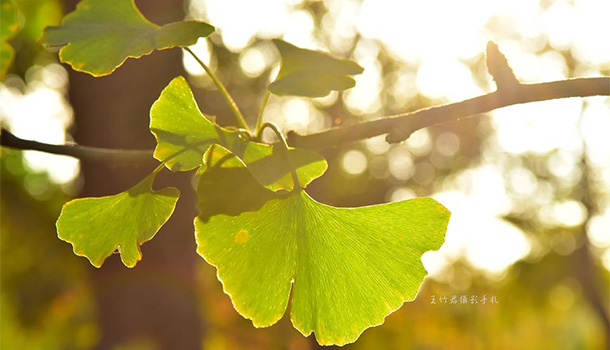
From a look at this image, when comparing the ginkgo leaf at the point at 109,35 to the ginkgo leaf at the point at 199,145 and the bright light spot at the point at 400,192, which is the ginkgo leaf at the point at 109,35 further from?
the bright light spot at the point at 400,192

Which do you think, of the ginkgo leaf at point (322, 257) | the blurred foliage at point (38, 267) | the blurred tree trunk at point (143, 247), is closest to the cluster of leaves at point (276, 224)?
the ginkgo leaf at point (322, 257)

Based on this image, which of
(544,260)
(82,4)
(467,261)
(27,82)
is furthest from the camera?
(467,261)

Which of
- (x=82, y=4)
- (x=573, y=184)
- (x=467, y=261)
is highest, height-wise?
(x=82, y=4)

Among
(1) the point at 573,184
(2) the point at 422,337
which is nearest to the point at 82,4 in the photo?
(1) the point at 573,184

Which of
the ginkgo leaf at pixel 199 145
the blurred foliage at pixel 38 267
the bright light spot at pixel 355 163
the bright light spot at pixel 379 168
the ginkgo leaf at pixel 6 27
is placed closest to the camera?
the ginkgo leaf at pixel 199 145

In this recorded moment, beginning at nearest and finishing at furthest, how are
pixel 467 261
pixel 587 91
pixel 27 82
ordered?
1. pixel 587 91
2. pixel 27 82
3. pixel 467 261

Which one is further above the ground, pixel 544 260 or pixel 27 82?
pixel 27 82

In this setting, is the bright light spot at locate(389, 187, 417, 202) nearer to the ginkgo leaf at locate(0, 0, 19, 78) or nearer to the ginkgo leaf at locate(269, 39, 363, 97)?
the ginkgo leaf at locate(0, 0, 19, 78)

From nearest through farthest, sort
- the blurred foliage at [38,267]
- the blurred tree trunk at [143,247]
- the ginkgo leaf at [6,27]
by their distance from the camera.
A: the ginkgo leaf at [6,27]
the blurred tree trunk at [143,247]
the blurred foliage at [38,267]

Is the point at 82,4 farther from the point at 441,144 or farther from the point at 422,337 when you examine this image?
the point at 422,337
